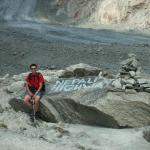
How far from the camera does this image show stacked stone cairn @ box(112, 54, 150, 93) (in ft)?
42.0

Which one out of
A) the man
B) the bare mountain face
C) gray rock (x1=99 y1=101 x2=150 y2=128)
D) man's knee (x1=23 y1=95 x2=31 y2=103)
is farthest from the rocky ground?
the bare mountain face

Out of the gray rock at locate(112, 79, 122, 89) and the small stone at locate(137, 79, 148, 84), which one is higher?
the small stone at locate(137, 79, 148, 84)

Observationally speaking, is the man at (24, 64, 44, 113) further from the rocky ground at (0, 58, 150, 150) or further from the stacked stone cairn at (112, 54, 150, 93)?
the stacked stone cairn at (112, 54, 150, 93)

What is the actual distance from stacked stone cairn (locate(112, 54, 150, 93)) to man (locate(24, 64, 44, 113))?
192 cm

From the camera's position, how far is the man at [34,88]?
12.5 metres

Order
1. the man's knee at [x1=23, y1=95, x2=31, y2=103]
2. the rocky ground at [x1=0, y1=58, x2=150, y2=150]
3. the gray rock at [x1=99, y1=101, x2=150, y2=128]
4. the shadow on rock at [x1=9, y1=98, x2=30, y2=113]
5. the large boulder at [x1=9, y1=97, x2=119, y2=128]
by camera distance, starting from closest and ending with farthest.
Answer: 1. the rocky ground at [x1=0, y1=58, x2=150, y2=150]
2. the gray rock at [x1=99, y1=101, x2=150, y2=128]
3. the large boulder at [x1=9, y1=97, x2=119, y2=128]
4. the man's knee at [x1=23, y1=95, x2=31, y2=103]
5. the shadow on rock at [x1=9, y1=98, x2=30, y2=113]

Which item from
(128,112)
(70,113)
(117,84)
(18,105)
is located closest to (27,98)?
(18,105)

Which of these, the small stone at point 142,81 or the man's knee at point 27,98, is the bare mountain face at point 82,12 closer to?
the small stone at point 142,81

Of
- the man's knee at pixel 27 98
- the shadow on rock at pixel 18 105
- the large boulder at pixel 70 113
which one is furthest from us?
the shadow on rock at pixel 18 105

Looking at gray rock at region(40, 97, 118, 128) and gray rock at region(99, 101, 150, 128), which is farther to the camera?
gray rock at region(40, 97, 118, 128)

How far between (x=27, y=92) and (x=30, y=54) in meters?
13.7

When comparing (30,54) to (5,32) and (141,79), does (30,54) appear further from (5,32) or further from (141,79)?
(141,79)

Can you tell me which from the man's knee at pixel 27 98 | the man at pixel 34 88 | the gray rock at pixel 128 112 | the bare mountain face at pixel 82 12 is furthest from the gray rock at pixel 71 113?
the bare mountain face at pixel 82 12

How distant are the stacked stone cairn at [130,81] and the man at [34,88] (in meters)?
1.92
